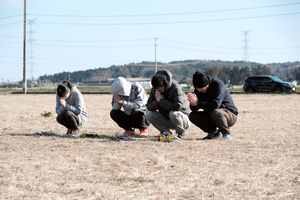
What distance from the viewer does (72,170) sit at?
4207 millimetres

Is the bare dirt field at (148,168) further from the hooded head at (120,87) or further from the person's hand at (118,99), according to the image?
the hooded head at (120,87)

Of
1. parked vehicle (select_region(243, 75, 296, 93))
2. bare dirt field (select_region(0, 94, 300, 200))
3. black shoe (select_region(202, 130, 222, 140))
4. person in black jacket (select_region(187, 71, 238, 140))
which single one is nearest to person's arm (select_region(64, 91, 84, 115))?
bare dirt field (select_region(0, 94, 300, 200))

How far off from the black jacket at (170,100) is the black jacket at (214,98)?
0.29 m

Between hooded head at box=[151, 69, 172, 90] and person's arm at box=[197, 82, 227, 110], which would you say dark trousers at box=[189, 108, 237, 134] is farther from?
hooded head at box=[151, 69, 172, 90]

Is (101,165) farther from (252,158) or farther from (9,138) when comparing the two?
(9,138)

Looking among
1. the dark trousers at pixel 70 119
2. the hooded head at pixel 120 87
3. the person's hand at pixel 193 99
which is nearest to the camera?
the person's hand at pixel 193 99

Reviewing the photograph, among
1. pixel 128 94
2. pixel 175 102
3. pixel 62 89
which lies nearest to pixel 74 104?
pixel 62 89

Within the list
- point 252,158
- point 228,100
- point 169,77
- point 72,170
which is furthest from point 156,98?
point 72,170

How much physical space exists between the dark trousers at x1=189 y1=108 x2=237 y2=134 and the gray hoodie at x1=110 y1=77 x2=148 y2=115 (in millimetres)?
955

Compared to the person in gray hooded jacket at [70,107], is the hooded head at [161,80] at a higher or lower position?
higher

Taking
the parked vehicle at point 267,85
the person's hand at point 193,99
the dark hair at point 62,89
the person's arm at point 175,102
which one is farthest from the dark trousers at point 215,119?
the parked vehicle at point 267,85

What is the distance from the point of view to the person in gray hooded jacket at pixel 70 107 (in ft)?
22.3

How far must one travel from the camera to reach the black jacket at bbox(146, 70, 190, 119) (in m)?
6.32

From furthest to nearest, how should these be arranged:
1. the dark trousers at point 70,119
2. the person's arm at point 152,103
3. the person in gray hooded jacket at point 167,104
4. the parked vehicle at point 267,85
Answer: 1. the parked vehicle at point 267,85
2. the dark trousers at point 70,119
3. the person's arm at point 152,103
4. the person in gray hooded jacket at point 167,104
